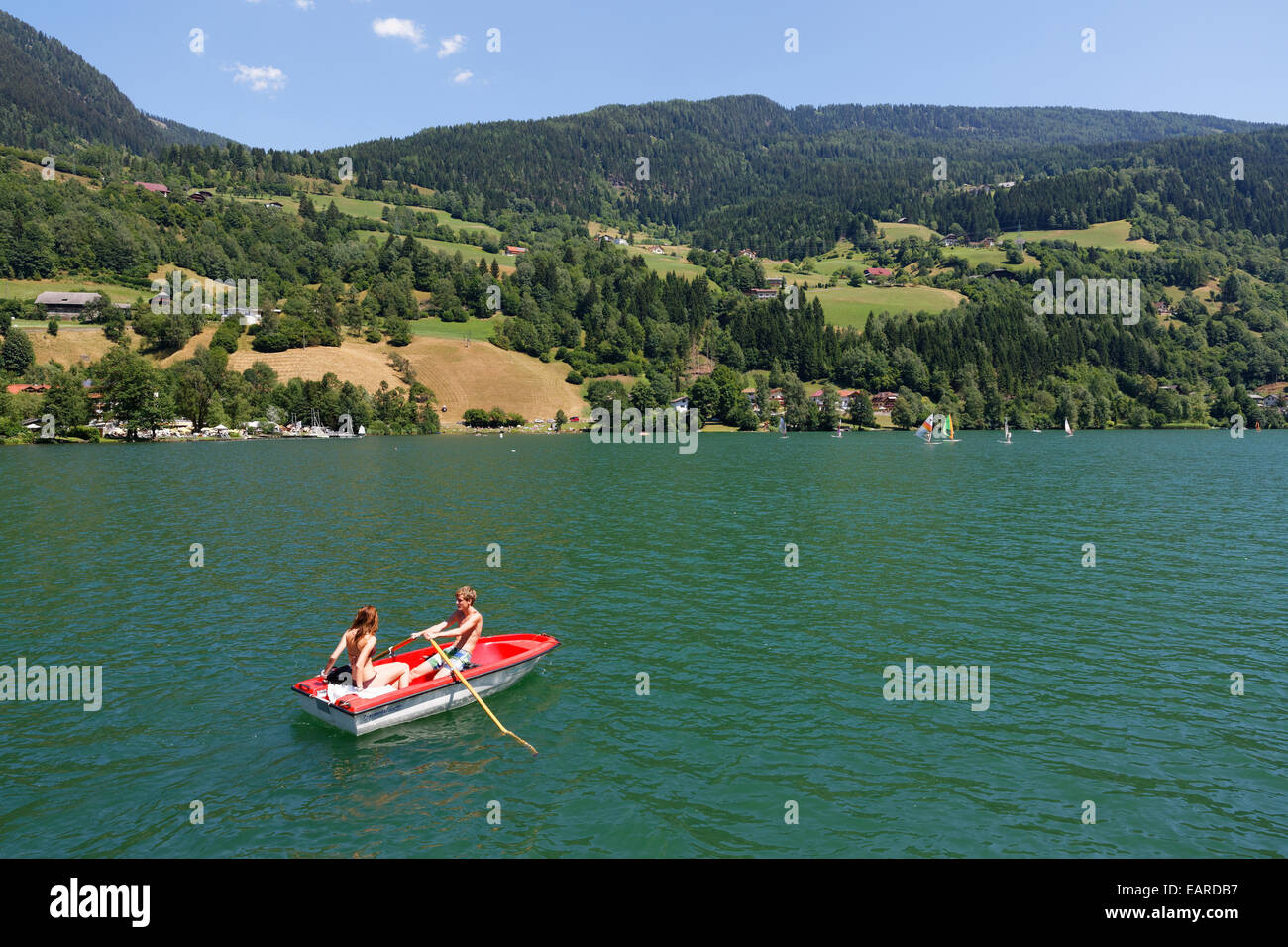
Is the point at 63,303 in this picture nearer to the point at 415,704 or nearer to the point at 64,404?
the point at 64,404

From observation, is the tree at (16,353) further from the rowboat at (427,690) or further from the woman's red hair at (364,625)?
the woman's red hair at (364,625)

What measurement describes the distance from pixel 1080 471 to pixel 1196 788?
8532cm

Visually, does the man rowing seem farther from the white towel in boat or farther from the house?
the house

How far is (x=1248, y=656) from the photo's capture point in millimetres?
26094

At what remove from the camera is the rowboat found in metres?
20.2

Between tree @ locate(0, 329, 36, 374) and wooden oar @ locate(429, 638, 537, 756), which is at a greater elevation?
tree @ locate(0, 329, 36, 374)

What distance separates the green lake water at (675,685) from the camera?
635 inches

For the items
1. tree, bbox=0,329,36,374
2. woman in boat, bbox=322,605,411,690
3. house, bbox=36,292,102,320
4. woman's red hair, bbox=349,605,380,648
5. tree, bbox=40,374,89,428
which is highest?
house, bbox=36,292,102,320

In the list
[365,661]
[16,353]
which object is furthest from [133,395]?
[365,661]

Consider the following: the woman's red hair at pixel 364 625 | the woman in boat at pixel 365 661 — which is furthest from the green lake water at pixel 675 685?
the woman's red hair at pixel 364 625

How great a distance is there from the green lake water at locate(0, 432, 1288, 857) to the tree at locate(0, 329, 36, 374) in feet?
440

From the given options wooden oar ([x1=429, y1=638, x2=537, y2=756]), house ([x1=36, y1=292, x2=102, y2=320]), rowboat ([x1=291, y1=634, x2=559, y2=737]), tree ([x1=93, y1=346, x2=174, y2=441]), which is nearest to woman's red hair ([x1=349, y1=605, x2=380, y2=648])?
rowboat ([x1=291, y1=634, x2=559, y2=737])

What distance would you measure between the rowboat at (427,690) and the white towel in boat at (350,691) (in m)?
0.10

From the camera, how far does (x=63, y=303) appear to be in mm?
190250
